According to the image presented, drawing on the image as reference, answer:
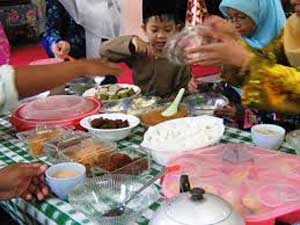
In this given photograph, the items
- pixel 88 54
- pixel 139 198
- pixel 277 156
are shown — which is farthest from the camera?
pixel 88 54

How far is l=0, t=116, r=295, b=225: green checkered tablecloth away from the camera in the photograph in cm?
111

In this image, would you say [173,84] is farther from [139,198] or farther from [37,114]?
[139,198]

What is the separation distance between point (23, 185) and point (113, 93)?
2.57 ft

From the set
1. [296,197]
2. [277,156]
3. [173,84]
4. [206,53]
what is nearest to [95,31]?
[173,84]

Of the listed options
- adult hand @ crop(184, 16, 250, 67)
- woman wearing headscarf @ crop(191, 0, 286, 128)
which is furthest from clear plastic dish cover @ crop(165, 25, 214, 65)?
woman wearing headscarf @ crop(191, 0, 286, 128)

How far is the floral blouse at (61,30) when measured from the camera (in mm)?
2672

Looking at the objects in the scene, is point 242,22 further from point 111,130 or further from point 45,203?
point 45,203

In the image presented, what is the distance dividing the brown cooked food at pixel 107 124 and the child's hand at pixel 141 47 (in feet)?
2.65

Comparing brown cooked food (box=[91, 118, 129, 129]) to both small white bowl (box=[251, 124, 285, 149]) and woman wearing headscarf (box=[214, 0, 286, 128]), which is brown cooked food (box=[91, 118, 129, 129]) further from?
woman wearing headscarf (box=[214, 0, 286, 128])

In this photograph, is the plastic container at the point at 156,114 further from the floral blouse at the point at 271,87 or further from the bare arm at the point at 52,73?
the floral blouse at the point at 271,87

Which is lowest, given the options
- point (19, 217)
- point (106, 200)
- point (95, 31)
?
point (19, 217)

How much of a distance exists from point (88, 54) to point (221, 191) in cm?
192

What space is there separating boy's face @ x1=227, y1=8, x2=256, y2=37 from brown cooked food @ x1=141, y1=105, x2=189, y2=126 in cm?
105

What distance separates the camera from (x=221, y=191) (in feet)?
3.59
